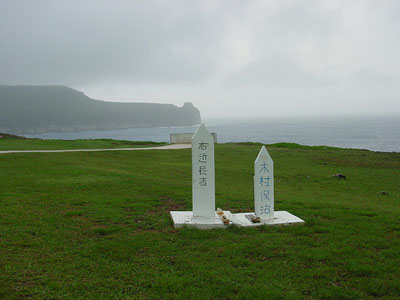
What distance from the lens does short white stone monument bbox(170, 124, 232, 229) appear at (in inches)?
286

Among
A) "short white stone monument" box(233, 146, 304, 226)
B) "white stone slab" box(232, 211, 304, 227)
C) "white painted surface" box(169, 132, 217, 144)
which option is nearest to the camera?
"white stone slab" box(232, 211, 304, 227)

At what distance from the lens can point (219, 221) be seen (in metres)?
7.22

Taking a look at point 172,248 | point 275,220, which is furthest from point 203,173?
point 172,248

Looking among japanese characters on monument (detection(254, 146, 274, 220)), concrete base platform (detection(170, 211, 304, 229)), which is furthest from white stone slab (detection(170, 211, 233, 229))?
japanese characters on monument (detection(254, 146, 274, 220))

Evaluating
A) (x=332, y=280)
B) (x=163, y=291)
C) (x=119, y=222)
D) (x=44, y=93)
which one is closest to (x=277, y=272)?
(x=332, y=280)

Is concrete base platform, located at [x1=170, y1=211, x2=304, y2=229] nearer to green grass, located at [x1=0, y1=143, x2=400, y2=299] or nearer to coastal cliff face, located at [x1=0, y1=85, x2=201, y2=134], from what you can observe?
green grass, located at [x1=0, y1=143, x2=400, y2=299]

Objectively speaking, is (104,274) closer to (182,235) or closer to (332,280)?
(182,235)

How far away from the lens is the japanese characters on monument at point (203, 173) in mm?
7277

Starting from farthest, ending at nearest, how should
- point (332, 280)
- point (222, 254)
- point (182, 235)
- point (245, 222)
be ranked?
point (245, 222)
point (182, 235)
point (222, 254)
point (332, 280)

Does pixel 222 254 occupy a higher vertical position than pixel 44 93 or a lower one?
lower

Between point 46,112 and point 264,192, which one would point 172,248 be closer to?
point 264,192

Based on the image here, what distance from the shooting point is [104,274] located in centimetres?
487

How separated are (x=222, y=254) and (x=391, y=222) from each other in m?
4.09

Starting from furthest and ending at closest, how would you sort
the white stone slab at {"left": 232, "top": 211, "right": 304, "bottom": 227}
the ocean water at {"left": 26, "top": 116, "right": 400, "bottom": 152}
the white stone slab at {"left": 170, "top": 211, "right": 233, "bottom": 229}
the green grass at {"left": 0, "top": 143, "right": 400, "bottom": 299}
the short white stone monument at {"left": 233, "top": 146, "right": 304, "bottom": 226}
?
1. the ocean water at {"left": 26, "top": 116, "right": 400, "bottom": 152}
2. the short white stone monument at {"left": 233, "top": 146, "right": 304, "bottom": 226}
3. the white stone slab at {"left": 232, "top": 211, "right": 304, "bottom": 227}
4. the white stone slab at {"left": 170, "top": 211, "right": 233, "bottom": 229}
5. the green grass at {"left": 0, "top": 143, "right": 400, "bottom": 299}
